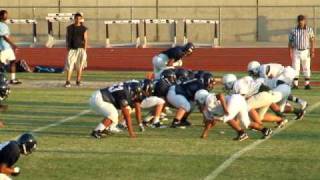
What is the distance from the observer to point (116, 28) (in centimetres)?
3466

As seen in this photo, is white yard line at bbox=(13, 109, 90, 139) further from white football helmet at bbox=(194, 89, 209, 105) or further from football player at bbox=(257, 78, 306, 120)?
football player at bbox=(257, 78, 306, 120)

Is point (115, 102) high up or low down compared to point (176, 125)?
up

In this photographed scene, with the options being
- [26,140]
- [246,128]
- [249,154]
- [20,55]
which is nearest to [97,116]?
[246,128]

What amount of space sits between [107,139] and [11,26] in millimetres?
22489

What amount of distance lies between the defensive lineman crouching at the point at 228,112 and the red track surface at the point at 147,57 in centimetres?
1235

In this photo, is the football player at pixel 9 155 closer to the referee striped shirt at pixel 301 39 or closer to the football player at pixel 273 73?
the football player at pixel 273 73

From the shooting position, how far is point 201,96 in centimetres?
1310

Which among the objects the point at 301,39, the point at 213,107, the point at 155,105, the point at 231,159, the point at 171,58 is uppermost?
the point at 301,39

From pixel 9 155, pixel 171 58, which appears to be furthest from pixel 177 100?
pixel 9 155

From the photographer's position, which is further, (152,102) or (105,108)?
(152,102)

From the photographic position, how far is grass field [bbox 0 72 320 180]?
10.6 m

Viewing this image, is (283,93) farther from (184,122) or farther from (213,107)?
(213,107)

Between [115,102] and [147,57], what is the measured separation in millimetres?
14088

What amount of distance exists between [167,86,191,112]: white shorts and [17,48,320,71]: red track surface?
1128 cm
